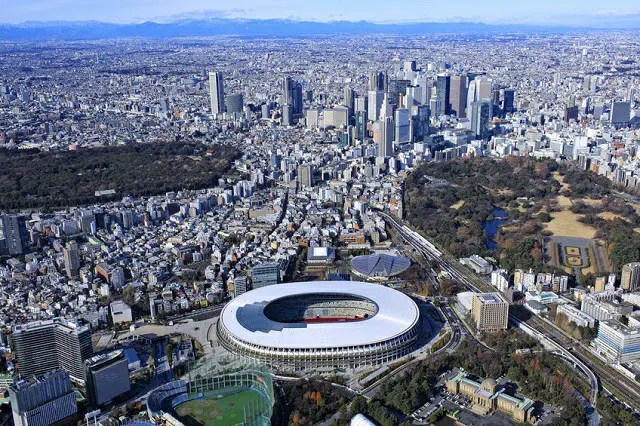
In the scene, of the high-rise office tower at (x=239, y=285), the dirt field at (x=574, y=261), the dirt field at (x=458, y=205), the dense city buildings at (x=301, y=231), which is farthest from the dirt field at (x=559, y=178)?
the high-rise office tower at (x=239, y=285)

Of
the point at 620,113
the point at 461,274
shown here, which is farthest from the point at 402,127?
the point at 461,274

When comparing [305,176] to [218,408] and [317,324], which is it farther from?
[218,408]

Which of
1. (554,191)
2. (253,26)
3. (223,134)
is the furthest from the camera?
(253,26)

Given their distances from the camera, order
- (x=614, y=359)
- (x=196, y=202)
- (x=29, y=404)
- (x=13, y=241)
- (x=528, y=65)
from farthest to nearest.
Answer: (x=528, y=65), (x=196, y=202), (x=13, y=241), (x=614, y=359), (x=29, y=404)

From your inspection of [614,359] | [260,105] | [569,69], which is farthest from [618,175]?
[569,69]

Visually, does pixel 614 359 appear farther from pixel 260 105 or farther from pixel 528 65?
pixel 528 65
